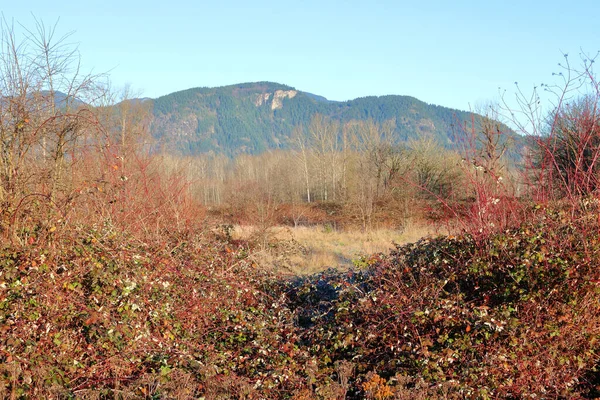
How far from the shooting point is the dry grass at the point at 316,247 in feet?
36.4

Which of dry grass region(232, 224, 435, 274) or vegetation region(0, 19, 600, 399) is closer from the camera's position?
vegetation region(0, 19, 600, 399)

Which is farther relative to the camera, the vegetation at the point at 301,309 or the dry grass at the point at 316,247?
the dry grass at the point at 316,247

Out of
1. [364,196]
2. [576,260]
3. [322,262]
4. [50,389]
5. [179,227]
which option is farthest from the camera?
[364,196]

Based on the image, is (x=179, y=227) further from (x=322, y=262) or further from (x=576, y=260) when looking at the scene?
(x=576, y=260)

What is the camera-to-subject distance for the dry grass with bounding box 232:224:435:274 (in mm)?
11105

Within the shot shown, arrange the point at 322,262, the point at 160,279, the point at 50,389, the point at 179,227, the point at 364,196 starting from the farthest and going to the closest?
the point at 364,196, the point at 322,262, the point at 179,227, the point at 160,279, the point at 50,389

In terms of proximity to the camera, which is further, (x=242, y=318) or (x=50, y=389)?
(x=242, y=318)

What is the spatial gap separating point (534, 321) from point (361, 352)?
66.9 inches

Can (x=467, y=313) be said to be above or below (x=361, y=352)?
above

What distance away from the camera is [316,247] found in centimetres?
1479

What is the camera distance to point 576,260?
16.2 feet

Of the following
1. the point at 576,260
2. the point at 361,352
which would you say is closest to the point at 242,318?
the point at 361,352

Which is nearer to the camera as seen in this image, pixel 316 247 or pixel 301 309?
pixel 301 309

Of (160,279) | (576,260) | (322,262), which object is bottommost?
(322,262)
